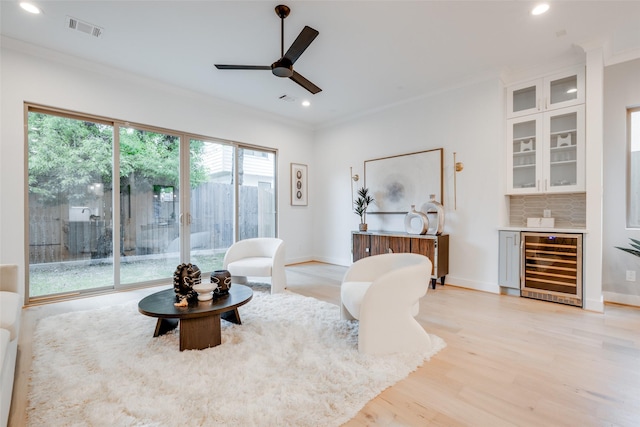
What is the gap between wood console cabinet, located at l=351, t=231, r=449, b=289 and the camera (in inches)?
160

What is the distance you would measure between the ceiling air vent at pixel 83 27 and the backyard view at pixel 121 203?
1.19m

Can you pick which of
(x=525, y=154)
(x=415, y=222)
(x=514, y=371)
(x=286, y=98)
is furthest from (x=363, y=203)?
(x=514, y=371)

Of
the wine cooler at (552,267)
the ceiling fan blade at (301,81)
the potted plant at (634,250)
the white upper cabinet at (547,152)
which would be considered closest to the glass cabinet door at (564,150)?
the white upper cabinet at (547,152)

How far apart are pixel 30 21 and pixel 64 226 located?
227 centimetres

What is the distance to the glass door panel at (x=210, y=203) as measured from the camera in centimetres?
474

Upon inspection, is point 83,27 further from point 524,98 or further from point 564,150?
point 564,150

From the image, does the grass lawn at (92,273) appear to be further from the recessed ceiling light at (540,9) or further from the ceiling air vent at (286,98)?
the recessed ceiling light at (540,9)

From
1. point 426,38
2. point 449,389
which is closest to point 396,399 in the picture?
point 449,389

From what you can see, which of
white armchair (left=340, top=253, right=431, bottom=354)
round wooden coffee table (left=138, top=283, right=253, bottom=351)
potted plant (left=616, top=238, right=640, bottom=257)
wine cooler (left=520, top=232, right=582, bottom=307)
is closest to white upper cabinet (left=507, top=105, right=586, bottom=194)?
wine cooler (left=520, top=232, right=582, bottom=307)

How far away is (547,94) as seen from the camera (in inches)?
144

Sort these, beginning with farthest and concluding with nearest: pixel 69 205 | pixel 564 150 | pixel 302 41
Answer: pixel 69 205 → pixel 564 150 → pixel 302 41

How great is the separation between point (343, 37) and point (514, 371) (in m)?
3.40

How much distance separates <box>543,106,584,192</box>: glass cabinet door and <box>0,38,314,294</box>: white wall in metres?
4.44

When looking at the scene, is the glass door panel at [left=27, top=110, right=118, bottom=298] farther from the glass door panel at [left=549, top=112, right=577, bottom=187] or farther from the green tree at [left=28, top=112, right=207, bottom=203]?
the glass door panel at [left=549, top=112, right=577, bottom=187]
